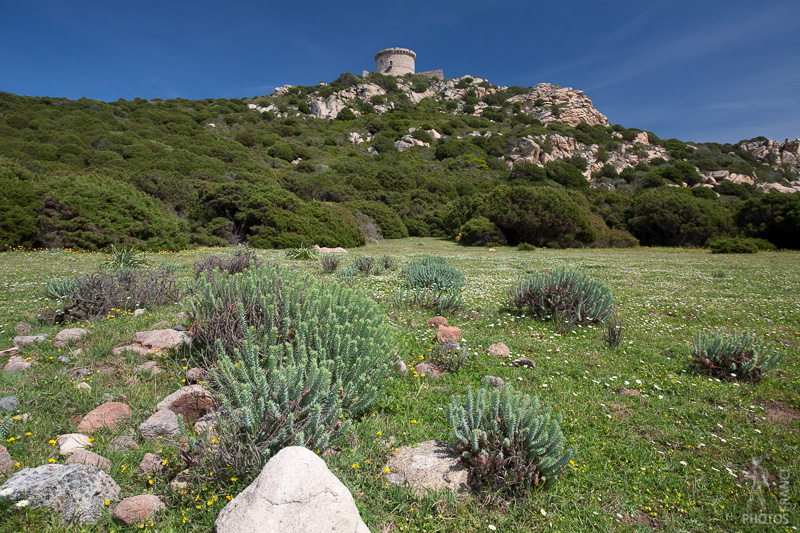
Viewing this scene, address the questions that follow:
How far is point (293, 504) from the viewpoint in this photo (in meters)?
1.87

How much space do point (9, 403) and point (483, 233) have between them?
26.1m

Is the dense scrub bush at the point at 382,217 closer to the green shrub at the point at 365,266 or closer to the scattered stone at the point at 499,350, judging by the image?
the green shrub at the point at 365,266

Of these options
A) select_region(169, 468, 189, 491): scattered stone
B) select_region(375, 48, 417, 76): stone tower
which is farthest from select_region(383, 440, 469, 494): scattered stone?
select_region(375, 48, 417, 76): stone tower

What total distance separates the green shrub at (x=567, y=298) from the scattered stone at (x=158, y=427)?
18.3ft

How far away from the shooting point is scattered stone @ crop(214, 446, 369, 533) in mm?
1823

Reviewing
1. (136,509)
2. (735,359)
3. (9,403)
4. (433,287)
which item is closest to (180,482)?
(136,509)

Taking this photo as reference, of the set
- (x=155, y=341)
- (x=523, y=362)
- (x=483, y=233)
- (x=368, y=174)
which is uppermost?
(x=368, y=174)

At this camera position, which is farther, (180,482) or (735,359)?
(735,359)

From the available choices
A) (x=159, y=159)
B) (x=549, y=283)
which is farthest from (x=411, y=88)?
(x=549, y=283)

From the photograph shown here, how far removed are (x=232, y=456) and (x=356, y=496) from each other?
0.81m

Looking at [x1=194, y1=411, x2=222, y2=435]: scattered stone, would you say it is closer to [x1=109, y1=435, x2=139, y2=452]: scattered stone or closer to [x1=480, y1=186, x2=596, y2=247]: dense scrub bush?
[x1=109, y1=435, x2=139, y2=452]: scattered stone

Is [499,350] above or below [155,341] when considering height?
below

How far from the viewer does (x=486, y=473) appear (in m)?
2.60

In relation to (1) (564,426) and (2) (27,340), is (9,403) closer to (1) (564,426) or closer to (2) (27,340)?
(2) (27,340)
